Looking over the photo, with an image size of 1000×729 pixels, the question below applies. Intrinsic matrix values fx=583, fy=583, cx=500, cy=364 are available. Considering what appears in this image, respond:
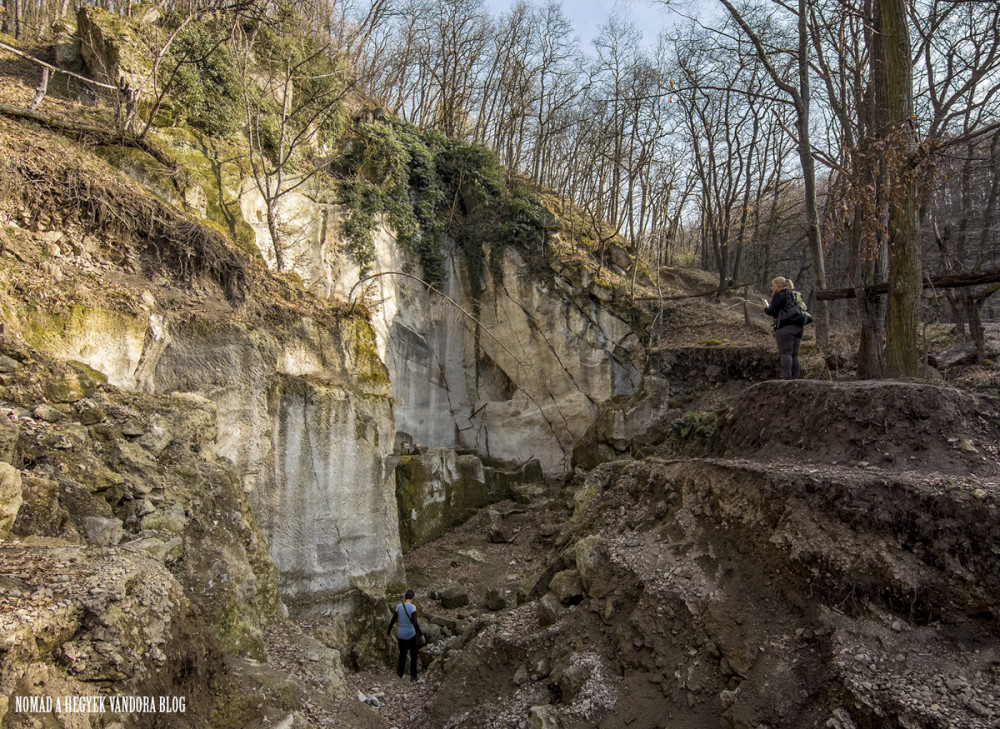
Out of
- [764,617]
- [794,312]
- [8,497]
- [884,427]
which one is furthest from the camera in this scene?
[794,312]

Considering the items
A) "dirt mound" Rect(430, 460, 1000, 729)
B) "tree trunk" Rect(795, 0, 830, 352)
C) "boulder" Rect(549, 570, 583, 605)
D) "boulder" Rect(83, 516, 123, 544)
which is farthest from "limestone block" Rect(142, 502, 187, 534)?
"tree trunk" Rect(795, 0, 830, 352)

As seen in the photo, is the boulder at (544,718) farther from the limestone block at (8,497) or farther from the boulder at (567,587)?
the limestone block at (8,497)

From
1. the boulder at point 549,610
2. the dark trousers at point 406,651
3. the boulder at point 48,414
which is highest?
the boulder at point 48,414

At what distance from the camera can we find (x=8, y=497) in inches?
160

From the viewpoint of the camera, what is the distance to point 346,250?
43.8ft

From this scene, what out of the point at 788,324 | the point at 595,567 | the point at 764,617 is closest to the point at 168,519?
the point at 595,567

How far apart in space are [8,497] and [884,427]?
7733 millimetres

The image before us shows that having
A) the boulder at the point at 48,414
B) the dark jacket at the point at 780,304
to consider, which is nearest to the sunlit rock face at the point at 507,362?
the dark jacket at the point at 780,304

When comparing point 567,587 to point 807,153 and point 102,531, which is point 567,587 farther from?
point 807,153

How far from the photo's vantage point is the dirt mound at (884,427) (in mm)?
5730

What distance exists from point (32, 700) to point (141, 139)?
8803mm

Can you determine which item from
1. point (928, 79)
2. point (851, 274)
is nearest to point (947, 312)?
point (928, 79)

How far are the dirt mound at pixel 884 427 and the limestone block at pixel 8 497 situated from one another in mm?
7078

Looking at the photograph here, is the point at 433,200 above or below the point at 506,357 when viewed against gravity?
above
